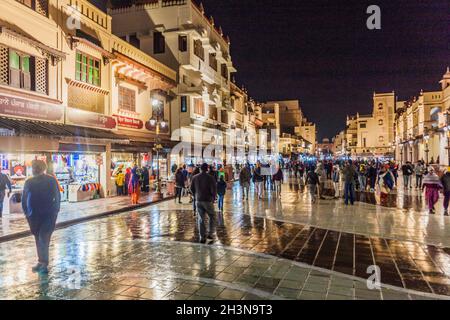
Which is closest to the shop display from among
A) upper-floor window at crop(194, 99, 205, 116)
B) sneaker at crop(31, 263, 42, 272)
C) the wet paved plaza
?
the wet paved plaza

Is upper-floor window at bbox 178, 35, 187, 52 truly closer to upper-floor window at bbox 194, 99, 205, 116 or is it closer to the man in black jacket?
upper-floor window at bbox 194, 99, 205, 116

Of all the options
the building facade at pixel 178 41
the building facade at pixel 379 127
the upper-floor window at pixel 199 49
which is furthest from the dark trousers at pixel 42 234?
the building facade at pixel 379 127

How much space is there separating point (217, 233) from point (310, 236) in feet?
8.16

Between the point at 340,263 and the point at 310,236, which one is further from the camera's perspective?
the point at 310,236

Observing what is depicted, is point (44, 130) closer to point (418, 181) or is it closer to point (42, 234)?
point (42, 234)

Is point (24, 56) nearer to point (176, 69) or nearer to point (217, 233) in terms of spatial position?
point (217, 233)

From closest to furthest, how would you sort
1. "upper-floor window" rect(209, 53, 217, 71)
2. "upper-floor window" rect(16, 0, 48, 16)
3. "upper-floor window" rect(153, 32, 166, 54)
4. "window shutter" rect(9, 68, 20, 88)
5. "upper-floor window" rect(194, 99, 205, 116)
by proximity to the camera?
"window shutter" rect(9, 68, 20, 88)
"upper-floor window" rect(16, 0, 48, 16)
"upper-floor window" rect(153, 32, 166, 54)
"upper-floor window" rect(194, 99, 205, 116)
"upper-floor window" rect(209, 53, 217, 71)

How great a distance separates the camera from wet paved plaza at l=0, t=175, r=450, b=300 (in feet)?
18.2

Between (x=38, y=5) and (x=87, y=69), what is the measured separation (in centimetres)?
361

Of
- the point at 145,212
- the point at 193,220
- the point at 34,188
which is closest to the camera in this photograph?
the point at 34,188

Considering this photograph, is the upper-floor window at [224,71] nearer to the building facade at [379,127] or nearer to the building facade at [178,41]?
the building facade at [178,41]

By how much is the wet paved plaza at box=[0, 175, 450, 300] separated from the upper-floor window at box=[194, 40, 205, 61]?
22573 millimetres

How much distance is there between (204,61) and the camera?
34.3 meters
